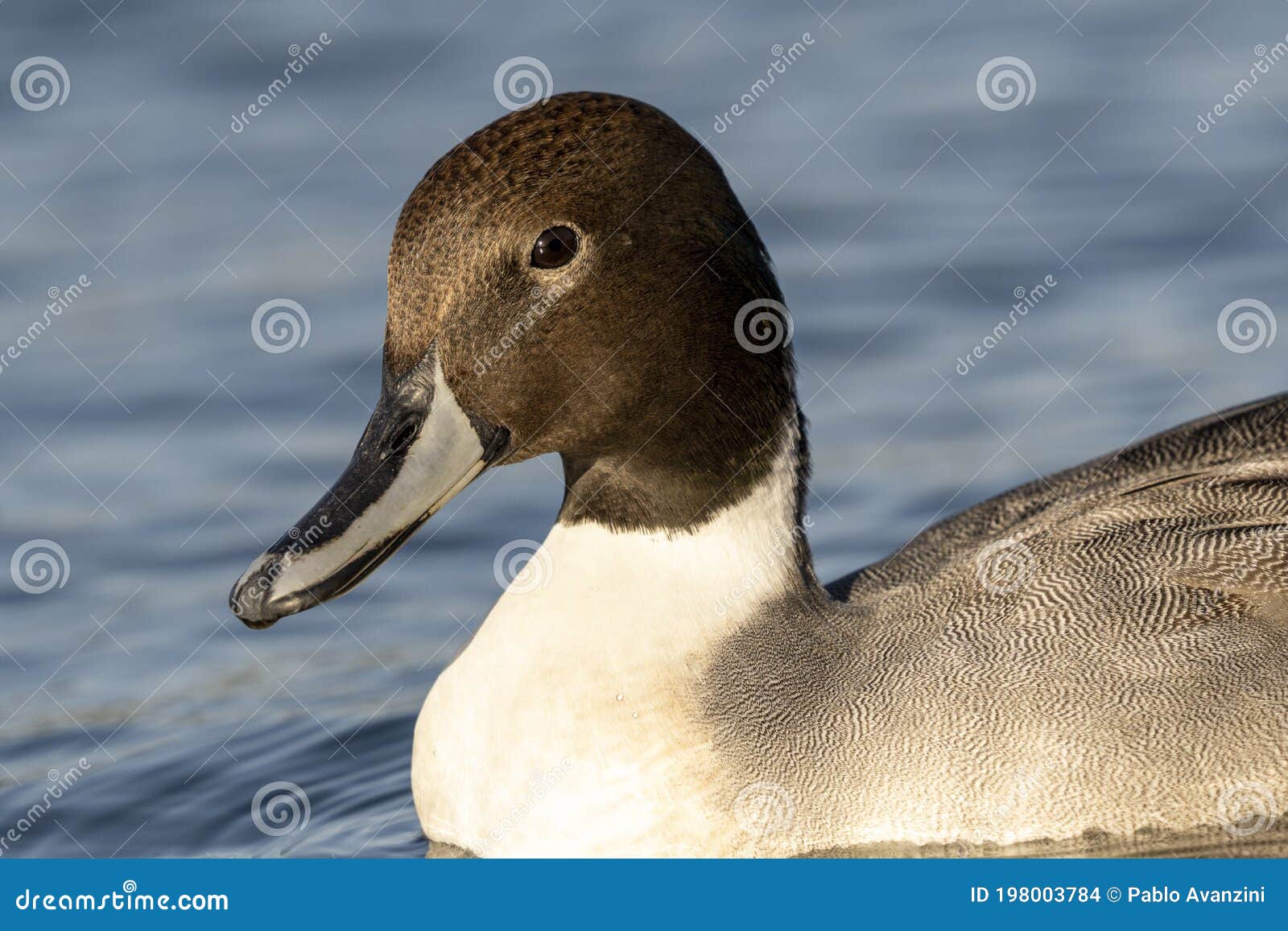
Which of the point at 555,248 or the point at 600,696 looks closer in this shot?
the point at 555,248

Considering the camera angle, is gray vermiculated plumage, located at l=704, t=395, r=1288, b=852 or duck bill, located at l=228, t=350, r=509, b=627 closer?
duck bill, located at l=228, t=350, r=509, b=627

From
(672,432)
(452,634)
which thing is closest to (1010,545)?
(672,432)

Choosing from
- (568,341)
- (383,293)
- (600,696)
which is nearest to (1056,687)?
(600,696)

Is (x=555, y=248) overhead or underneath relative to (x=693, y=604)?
overhead

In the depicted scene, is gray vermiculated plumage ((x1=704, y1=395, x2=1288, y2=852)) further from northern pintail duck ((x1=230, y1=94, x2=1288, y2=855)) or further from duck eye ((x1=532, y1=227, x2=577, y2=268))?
duck eye ((x1=532, y1=227, x2=577, y2=268))

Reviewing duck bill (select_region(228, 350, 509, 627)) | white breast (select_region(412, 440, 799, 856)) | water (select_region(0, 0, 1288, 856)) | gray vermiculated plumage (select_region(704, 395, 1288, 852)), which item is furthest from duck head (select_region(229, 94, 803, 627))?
water (select_region(0, 0, 1288, 856))

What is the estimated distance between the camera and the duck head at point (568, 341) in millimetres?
4520

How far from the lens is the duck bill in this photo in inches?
176

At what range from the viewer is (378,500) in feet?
15.0

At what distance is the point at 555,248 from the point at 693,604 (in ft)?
2.96

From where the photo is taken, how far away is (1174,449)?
5523 millimetres

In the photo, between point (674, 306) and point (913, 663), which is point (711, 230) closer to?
point (674, 306)

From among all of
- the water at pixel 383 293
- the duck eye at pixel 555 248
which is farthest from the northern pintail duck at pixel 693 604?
the water at pixel 383 293

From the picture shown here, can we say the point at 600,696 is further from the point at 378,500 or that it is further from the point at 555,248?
the point at 555,248
